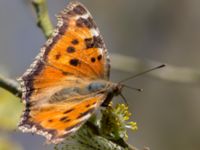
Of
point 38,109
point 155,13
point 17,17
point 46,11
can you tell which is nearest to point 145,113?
point 155,13

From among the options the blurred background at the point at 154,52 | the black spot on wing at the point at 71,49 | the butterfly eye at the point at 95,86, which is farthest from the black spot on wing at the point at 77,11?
the blurred background at the point at 154,52

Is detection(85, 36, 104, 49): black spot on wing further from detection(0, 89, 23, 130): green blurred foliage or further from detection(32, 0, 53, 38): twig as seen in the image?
detection(0, 89, 23, 130): green blurred foliage

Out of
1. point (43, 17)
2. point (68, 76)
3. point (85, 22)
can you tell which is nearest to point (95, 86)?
point (68, 76)

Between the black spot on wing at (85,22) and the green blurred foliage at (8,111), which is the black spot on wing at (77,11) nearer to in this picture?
the black spot on wing at (85,22)

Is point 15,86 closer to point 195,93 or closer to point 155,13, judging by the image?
point 195,93

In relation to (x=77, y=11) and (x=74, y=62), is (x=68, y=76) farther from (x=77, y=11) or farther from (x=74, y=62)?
(x=77, y=11)

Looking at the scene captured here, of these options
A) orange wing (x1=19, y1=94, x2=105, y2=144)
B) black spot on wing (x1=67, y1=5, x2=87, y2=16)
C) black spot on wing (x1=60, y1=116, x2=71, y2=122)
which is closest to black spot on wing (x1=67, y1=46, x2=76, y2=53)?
black spot on wing (x1=67, y1=5, x2=87, y2=16)

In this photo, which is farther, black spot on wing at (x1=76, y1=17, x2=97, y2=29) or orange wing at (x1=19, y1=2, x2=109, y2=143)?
black spot on wing at (x1=76, y1=17, x2=97, y2=29)
